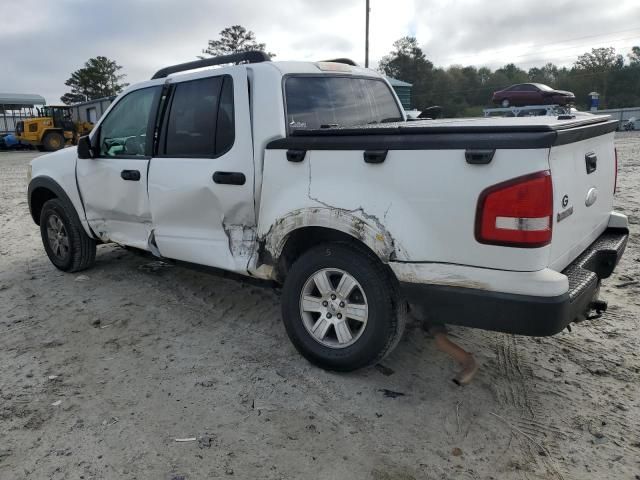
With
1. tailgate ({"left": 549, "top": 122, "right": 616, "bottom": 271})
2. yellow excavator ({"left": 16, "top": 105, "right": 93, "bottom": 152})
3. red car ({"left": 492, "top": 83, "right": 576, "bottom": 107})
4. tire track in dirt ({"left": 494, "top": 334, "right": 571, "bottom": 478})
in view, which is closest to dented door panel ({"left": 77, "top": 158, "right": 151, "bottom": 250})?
tire track in dirt ({"left": 494, "top": 334, "right": 571, "bottom": 478})

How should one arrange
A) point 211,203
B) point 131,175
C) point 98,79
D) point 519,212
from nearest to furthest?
1. point 519,212
2. point 211,203
3. point 131,175
4. point 98,79

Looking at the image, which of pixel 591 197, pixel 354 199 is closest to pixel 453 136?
pixel 354 199

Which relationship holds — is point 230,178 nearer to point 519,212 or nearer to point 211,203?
point 211,203

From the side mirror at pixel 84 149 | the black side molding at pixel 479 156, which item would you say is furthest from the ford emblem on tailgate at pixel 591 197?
the side mirror at pixel 84 149

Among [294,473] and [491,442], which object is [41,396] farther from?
[491,442]

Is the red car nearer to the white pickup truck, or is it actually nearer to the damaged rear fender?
the white pickup truck

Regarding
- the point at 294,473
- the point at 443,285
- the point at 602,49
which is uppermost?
the point at 602,49

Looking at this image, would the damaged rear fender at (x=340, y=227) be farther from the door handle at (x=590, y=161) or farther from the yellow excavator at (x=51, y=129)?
the yellow excavator at (x=51, y=129)

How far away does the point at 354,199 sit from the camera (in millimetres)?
2891

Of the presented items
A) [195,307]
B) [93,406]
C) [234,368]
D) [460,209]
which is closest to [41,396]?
[93,406]

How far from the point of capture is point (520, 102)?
1043 inches

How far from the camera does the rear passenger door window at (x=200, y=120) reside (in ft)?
12.0

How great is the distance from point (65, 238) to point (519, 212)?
15.4 feet

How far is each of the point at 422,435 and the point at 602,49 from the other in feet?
245
